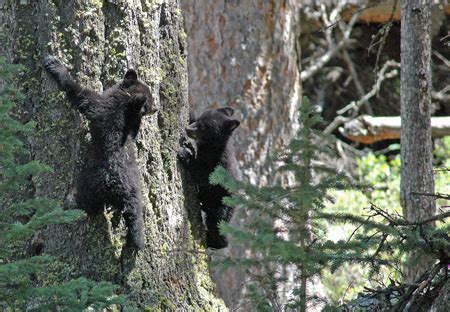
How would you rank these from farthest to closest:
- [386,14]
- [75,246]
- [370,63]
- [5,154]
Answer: [370,63], [386,14], [75,246], [5,154]

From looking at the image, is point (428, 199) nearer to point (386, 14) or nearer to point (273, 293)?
point (273, 293)

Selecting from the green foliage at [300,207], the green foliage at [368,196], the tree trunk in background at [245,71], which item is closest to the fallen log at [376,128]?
the green foliage at [368,196]

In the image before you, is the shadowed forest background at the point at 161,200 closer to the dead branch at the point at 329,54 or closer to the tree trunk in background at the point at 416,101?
the tree trunk in background at the point at 416,101

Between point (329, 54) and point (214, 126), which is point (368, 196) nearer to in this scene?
point (329, 54)

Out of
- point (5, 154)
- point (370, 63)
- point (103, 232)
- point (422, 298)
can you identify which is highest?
point (370, 63)

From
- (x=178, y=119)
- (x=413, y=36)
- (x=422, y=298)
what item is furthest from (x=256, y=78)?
(x=422, y=298)

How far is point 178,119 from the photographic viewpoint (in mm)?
5418

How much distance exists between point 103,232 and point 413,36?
3905 mm

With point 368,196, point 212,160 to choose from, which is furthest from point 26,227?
point 368,196

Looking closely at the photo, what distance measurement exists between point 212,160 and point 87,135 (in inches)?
75.0

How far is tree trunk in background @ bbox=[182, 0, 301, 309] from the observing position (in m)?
9.79

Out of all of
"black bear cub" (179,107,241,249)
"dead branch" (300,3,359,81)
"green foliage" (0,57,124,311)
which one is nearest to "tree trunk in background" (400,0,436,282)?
"black bear cub" (179,107,241,249)

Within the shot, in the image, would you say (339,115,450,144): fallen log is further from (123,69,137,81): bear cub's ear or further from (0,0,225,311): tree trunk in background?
(123,69,137,81): bear cub's ear

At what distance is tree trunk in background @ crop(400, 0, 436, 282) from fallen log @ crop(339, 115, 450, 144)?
11.2 feet
